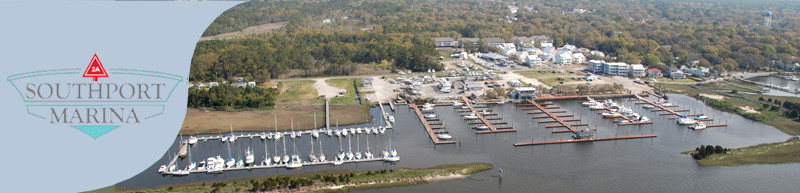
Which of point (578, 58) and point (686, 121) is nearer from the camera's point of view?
point (686, 121)

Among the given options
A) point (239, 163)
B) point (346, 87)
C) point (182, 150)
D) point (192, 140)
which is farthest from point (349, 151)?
point (346, 87)

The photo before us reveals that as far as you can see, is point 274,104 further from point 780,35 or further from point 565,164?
point 780,35

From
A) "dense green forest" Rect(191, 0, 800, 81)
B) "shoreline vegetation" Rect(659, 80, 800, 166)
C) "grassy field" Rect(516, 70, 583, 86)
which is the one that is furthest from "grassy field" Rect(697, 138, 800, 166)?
"dense green forest" Rect(191, 0, 800, 81)

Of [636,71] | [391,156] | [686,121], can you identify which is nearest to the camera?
[391,156]

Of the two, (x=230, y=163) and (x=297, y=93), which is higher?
(x=297, y=93)

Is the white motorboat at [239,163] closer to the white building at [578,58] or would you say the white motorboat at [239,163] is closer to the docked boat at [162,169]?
the docked boat at [162,169]

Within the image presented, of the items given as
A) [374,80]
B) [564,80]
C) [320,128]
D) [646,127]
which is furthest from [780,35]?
[320,128]

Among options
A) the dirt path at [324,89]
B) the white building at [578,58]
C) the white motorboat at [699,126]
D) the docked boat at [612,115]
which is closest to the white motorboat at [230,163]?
the dirt path at [324,89]

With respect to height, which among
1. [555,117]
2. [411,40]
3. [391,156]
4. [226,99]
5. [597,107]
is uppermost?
[411,40]

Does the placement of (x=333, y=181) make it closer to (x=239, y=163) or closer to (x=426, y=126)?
(x=239, y=163)
